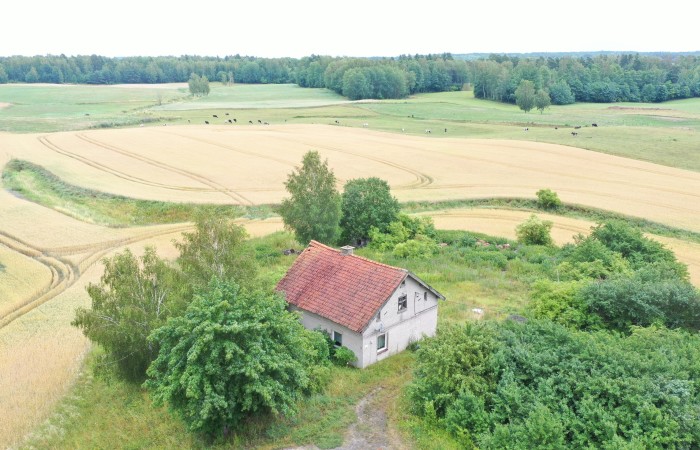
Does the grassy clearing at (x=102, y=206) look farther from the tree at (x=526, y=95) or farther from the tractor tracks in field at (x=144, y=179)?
the tree at (x=526, y=95)

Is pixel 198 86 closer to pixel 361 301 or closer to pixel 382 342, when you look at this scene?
pixel 361 301

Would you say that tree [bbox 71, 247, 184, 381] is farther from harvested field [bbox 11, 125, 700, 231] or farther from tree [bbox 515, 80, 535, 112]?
tree [bbox 515, 80, 535, 112]

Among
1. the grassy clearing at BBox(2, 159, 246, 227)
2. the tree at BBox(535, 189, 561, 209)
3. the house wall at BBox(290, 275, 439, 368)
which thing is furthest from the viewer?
the tree at BBox(535, 189, 561, 209)

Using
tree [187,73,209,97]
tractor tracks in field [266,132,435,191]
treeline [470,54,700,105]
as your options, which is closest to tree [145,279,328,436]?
tractor tracks in field [266,132,435,191]

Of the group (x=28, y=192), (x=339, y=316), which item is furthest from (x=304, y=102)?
(x=339, y=316)

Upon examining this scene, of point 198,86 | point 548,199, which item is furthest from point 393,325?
point 198,86

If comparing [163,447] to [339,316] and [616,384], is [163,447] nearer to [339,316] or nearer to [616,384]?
[339,316]

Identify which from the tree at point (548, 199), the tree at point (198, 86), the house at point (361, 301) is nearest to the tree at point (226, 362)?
the house at point (361, 301)
